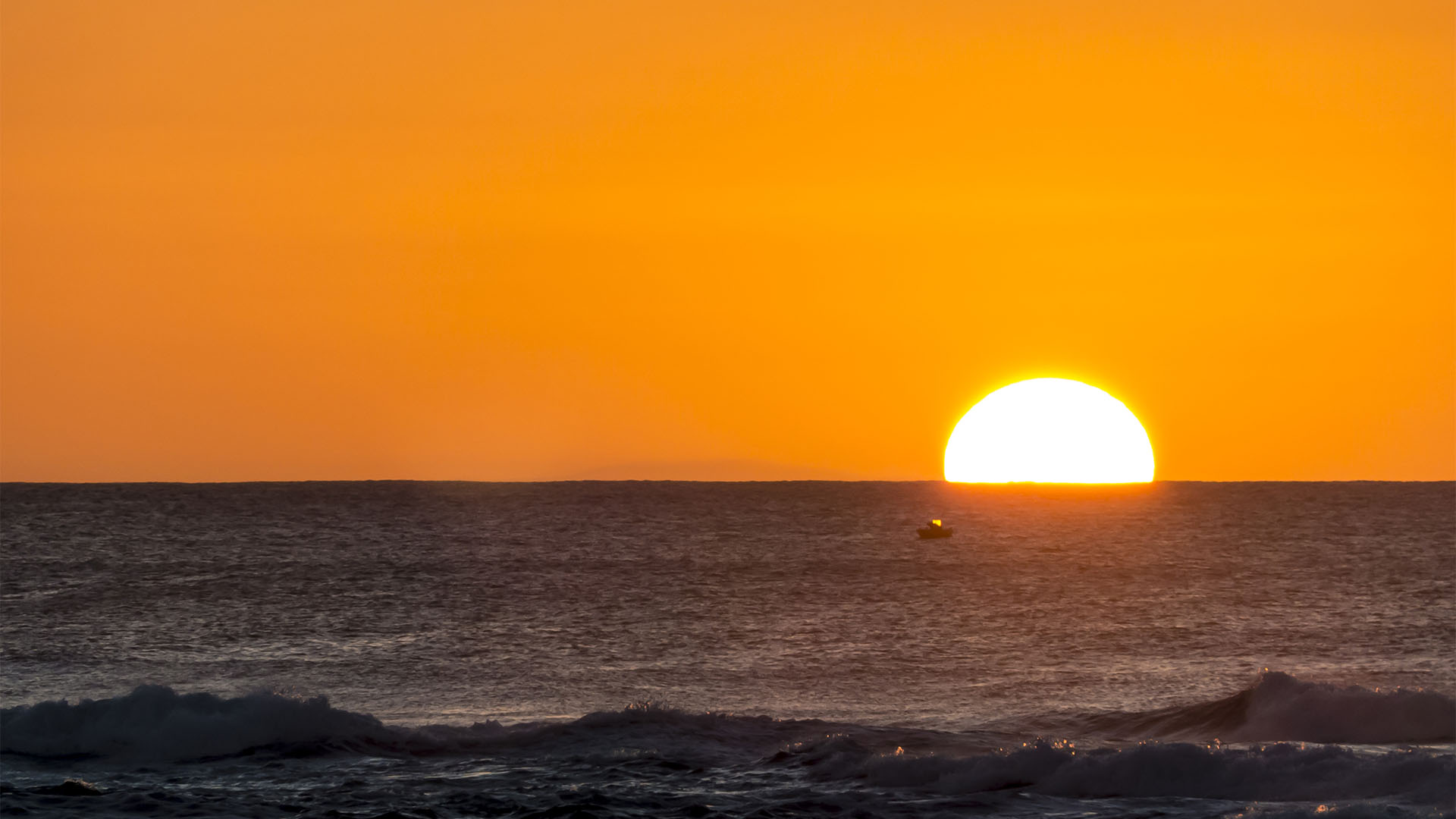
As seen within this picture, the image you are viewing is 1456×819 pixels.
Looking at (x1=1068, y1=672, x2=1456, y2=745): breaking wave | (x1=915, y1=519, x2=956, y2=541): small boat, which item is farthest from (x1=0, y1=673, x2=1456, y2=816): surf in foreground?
(x1=915, y1=519, x2=956, y2=541): small boat

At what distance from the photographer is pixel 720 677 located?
3588 cm

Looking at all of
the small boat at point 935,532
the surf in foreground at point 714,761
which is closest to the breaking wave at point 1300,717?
the surf in foreground at point 714,761

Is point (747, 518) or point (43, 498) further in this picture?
point (43, 498)

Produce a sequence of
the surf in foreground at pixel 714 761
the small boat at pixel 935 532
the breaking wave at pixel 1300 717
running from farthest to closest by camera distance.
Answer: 1. the small boat at pixel 935 532
2. the breaking wave at pixel 1300 717
3. the surf in foreground at pixel 714 761

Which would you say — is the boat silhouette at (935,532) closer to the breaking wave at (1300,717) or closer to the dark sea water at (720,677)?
the dark sea water at (720,677)

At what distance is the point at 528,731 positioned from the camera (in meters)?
24.1

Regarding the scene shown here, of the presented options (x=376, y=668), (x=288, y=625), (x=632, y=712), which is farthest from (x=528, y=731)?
(x=288, y=625)

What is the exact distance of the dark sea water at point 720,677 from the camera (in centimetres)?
1927

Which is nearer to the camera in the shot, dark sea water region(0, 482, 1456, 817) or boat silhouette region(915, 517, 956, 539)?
dark sea water region(0, 482, 1456, 817)

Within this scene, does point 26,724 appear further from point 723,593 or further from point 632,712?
point 723,593

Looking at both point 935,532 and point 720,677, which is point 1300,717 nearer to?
point 720,677

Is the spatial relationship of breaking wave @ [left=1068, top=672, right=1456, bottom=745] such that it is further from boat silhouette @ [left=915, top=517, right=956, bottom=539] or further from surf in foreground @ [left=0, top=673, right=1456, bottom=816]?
boat silhouette @ [left=915, top=517, right=956, bottom=539]

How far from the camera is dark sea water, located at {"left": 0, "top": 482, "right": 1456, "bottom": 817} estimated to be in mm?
19266

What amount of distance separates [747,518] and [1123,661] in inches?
3534
